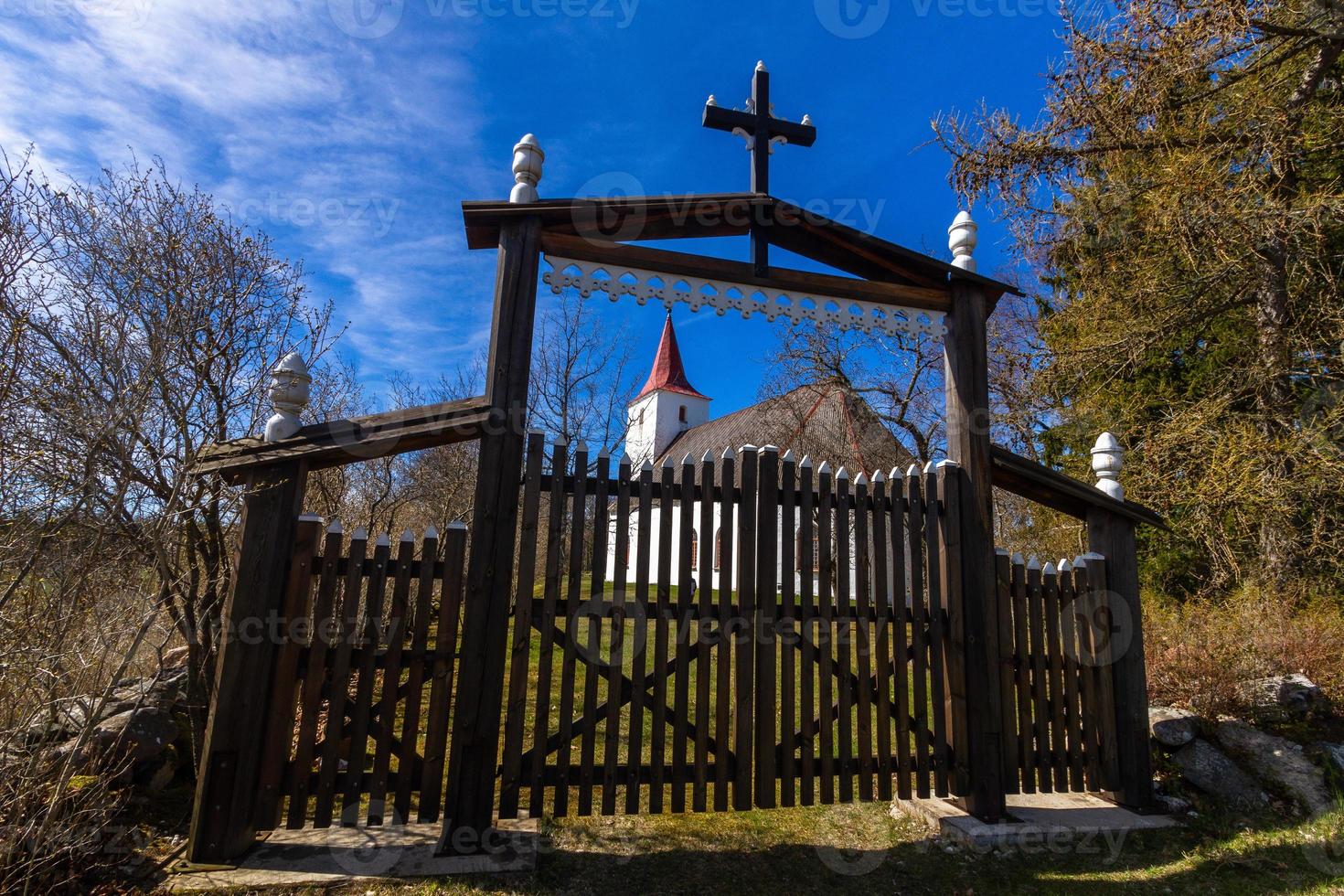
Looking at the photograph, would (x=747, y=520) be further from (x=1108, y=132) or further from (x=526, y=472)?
(x=1108, y=132)

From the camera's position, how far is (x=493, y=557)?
3.42m

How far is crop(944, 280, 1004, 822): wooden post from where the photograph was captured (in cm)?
406

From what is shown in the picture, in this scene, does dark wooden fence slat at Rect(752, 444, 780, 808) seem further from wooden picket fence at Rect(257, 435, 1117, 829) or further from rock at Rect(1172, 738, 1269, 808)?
rock at Rect(1172, 738, 1269, 808)

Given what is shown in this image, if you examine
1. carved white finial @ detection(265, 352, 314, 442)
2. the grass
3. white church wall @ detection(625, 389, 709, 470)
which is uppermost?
white church wall @ detection(625, 389, 709, 470)

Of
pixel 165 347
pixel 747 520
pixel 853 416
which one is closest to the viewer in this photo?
pixel 165 347

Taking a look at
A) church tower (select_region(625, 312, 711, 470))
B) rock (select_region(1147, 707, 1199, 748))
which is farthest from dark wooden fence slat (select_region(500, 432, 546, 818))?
church tower (select_region(625, 312, 711, 470))

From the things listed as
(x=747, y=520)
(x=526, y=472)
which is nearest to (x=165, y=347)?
(x=526, y=472)

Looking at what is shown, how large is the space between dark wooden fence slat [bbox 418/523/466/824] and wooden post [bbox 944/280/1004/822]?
3.01 meters

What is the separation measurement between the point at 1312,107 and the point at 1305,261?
1.69 metres

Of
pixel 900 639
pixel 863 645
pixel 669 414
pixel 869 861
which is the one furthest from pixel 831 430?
pixel 669 414

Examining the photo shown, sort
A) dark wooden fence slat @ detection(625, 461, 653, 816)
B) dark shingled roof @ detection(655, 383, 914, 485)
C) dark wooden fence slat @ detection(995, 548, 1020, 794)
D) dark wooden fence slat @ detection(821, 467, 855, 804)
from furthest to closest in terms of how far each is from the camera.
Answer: dark shingled roof @ detection(655, 383, 914, 485) → dark wooden fence slat @ detection(995, 548, 1020, 794) → dark wooden fence slat @ detection(821, 467, 855, 804) → dark wooden fence slat @ detection(625, 461, 653, 816)

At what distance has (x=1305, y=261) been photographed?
298 inches

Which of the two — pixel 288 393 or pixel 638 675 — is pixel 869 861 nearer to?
pixel 638 675

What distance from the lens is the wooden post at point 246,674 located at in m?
3.01
